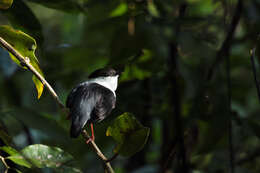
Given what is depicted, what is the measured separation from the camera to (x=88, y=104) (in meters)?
1.43

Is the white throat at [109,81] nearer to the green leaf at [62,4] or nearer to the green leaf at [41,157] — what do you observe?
the green leaf at [62,4]

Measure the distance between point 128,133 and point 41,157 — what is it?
280 millimetres

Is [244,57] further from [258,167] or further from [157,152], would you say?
[157,152]

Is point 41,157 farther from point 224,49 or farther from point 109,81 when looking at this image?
point 224,49

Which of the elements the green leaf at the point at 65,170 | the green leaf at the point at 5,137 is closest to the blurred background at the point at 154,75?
the green leaf at the point at 5,137

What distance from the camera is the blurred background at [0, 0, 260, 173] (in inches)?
59.4

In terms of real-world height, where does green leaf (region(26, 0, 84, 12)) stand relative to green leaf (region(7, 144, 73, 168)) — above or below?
above

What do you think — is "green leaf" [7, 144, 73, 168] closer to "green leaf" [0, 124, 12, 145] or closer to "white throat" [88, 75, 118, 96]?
"green leaf" [0, 124, 12, 145]

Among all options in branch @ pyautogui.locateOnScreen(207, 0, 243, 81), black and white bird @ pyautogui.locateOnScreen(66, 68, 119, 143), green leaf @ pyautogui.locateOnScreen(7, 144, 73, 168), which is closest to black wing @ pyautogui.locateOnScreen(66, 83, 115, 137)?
black and white bird @ pyautogui.locateOnScreen(66, 68, 119, 143)

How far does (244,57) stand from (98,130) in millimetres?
1127

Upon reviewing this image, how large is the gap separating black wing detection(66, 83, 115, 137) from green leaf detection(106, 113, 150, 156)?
174 mm

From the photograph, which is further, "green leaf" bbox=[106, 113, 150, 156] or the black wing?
the black wing

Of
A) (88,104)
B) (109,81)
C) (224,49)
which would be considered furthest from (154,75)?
(88,104)

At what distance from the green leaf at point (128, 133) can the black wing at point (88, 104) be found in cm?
17
